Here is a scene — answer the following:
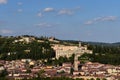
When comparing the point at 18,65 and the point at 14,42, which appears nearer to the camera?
the point at 18,65

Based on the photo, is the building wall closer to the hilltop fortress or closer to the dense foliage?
the hilltop fortress

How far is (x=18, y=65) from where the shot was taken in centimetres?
5216

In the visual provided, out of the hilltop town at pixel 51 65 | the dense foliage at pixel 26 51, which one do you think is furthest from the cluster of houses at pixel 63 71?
the dense foliage at pixel 26 51

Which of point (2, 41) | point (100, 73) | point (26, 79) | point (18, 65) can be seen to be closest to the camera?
point (26, 79)

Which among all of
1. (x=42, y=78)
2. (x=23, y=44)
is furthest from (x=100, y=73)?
(x=23, y=44)

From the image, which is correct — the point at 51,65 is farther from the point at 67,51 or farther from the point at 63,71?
the point at 67,51

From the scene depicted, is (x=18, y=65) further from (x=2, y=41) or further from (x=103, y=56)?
(x=2, y=41)

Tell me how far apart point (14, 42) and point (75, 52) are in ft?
52.4

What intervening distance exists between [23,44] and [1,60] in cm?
1172

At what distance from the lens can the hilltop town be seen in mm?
41734

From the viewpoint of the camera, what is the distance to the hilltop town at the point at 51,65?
41734mm

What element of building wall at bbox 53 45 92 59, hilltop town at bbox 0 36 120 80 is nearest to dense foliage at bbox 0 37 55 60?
hilltop town at bbox 0 36 120 80

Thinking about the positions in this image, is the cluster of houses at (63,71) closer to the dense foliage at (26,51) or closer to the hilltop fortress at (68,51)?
the dense foliage at (26,51)

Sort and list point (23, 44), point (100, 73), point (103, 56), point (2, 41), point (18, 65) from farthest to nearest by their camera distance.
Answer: point (2, 41)
point (23, 44)
point (103, 56)
point (18, 65)
point (100, 73)
